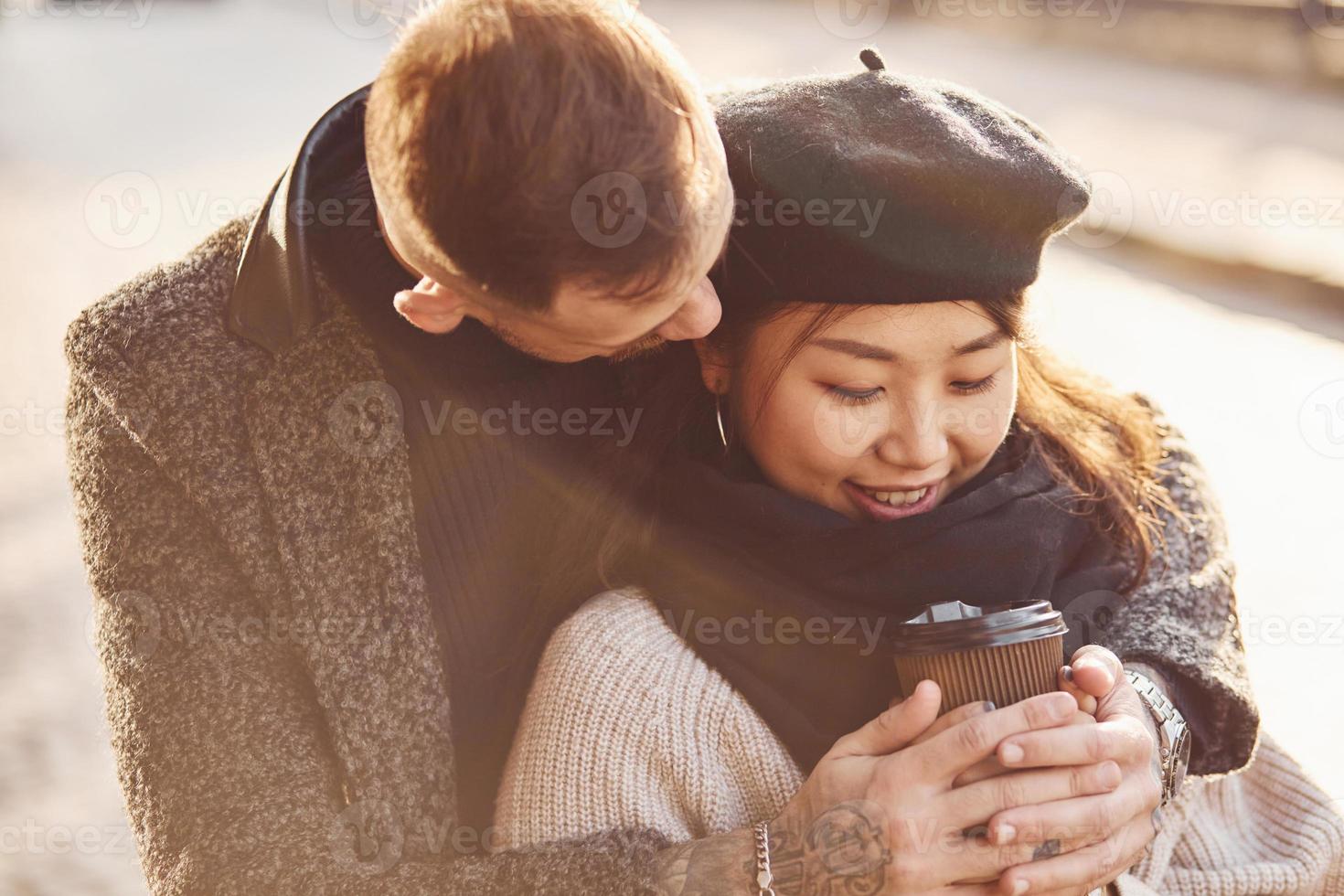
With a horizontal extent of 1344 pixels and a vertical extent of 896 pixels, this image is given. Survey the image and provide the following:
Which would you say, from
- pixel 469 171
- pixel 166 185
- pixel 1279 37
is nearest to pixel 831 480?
pixel 469 171

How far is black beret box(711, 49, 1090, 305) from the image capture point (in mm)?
1778

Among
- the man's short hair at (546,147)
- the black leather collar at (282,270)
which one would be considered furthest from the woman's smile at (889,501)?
the black leather collar at (282,270)

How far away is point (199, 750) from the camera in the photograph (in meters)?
1.75

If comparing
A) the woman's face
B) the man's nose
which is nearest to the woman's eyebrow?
the woman's face

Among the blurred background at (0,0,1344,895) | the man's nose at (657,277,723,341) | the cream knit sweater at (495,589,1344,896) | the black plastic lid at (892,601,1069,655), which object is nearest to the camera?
the black plastic lid at (892,601,1069,655)

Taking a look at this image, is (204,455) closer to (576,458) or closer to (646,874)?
(576,458)

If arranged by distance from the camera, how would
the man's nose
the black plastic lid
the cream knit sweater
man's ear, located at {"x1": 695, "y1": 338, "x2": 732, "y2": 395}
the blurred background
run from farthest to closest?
the blurred background → man's ear, located at {"x1": 695, "y1": 338, "x2": 732, "y2": 395} → the cream knit sweater → the man's nose → the black plastic lid

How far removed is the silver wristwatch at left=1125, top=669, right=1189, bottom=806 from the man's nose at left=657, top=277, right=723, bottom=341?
826mm

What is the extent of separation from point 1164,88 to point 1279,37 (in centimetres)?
66

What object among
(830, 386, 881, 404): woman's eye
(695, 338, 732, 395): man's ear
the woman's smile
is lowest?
the woman's smile

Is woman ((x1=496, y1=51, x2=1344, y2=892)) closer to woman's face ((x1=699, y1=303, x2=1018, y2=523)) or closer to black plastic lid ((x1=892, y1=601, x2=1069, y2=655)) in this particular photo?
woman's face ((x1=699, y1=303, x2=1018, y2=523))

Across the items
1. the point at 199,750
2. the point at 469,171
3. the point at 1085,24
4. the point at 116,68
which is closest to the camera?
the point at 469,171

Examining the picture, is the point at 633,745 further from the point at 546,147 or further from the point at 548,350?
the point at 546,147

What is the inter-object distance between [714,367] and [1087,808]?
86cm
